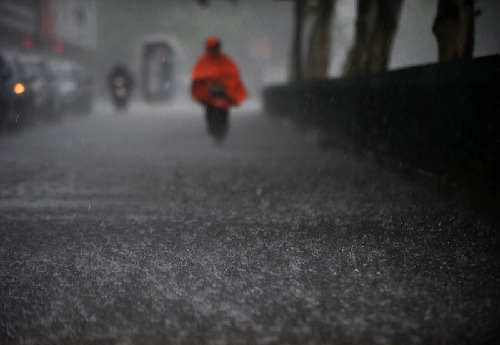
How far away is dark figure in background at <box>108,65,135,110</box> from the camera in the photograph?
33.1m

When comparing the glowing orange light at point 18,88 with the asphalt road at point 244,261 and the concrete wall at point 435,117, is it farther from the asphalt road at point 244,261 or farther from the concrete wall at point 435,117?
the asphalt road at point 244,261

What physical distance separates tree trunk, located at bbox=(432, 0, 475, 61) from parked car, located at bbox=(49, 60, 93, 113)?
15.9m

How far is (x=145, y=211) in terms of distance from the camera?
724 centimetres

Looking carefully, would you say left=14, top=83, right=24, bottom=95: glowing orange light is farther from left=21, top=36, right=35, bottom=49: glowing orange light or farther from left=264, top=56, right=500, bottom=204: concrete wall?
left=21, top=36, right=35, bottom=49: glowing orange light

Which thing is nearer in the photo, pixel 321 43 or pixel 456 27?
pixel 456 27

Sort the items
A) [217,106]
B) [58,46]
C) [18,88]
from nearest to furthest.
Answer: [217,106] < [18,88] < [58,46]

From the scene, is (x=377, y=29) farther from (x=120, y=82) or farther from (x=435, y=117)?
(x=120, y=82)

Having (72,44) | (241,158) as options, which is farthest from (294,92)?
(72,44)

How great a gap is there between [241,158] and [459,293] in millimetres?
8630

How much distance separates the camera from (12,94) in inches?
707

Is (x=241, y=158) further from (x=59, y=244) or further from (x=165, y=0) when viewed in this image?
(x=165, y=0)

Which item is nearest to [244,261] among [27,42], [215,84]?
[215,84]

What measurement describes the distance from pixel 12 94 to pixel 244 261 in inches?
558

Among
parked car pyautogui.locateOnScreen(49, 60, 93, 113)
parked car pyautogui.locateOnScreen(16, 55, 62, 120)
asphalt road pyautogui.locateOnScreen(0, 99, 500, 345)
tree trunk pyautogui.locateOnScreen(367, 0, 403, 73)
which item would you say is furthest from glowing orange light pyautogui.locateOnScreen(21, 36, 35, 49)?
asphalt road pyautogui.locateOnScreen(0, 99, 500, 345)
